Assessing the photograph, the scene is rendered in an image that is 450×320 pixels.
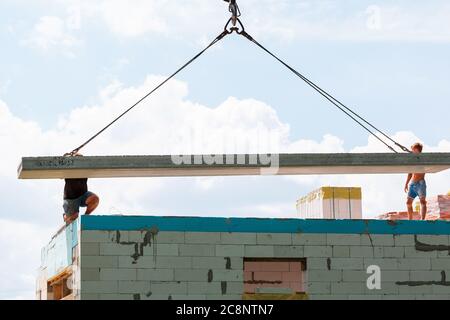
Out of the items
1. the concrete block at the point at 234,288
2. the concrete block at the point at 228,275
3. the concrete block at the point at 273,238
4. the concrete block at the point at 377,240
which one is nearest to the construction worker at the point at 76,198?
the concrete block at the point at 228,275

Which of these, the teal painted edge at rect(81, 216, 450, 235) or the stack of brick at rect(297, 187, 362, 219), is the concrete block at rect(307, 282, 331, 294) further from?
the stack of brick at rect(297, 187, 362, 219)

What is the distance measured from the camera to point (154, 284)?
1538 centimetres

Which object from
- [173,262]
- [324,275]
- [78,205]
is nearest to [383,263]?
[324,275]

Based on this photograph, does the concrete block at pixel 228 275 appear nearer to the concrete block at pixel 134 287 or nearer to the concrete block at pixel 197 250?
the concrete block at pixel 197 250

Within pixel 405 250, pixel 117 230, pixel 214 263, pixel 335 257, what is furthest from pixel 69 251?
pixel 405 250

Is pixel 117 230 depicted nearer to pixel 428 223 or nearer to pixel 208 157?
pixel 208 157

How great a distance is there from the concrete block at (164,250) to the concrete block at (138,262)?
10 centimetres

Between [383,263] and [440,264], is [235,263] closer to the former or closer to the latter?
[383,263]

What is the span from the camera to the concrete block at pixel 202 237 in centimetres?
1555

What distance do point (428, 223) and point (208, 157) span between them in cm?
404

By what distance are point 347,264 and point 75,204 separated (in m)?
4.70

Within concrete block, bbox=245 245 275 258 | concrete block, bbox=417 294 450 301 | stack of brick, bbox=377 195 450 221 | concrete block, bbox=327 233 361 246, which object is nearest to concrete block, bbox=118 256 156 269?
concrete block, bbox=245 245 275 258

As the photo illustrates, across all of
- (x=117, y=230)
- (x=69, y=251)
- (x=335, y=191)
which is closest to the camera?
(x=117, y=230)

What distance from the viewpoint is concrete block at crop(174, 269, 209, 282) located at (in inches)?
608
